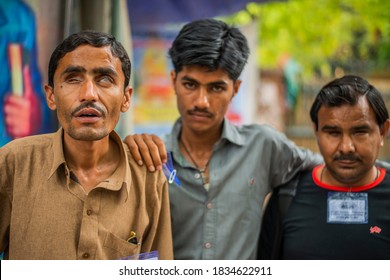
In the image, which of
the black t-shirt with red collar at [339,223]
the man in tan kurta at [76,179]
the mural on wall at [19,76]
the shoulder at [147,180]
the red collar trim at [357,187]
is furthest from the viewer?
the mural on wall at [19,76]

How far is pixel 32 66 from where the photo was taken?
10.2ft

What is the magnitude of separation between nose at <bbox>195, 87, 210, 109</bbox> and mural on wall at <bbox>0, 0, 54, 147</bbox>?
1.08 meters

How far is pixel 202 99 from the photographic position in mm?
2648

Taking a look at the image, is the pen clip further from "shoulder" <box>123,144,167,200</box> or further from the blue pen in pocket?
the blue pen in pocket

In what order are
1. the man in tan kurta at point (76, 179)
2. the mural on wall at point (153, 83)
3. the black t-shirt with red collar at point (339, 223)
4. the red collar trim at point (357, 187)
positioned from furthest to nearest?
1. the mural on wall at point (153, 83)
2. the red collar trim at point (357, 187)
3. the black t-shirt with red collar at point (339, 223)
4. the man in tan kurta at point (76, 179)

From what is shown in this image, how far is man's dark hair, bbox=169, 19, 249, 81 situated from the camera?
269 cm

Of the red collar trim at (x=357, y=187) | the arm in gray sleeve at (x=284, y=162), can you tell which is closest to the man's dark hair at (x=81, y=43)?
the arm in gray sleeve at (x=284, y=162)

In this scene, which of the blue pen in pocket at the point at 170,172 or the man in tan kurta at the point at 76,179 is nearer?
the man in tan kurta at the point at 76,179

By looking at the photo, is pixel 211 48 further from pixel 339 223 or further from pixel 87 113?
pixel 339 223

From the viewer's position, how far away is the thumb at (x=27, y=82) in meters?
3.03

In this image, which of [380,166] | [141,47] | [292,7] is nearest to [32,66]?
[380,166]

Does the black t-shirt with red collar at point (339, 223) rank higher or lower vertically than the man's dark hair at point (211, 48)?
lower

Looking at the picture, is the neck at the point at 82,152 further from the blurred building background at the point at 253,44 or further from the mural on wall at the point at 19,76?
the blurred building background at the point at 253,44

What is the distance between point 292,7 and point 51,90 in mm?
6367
